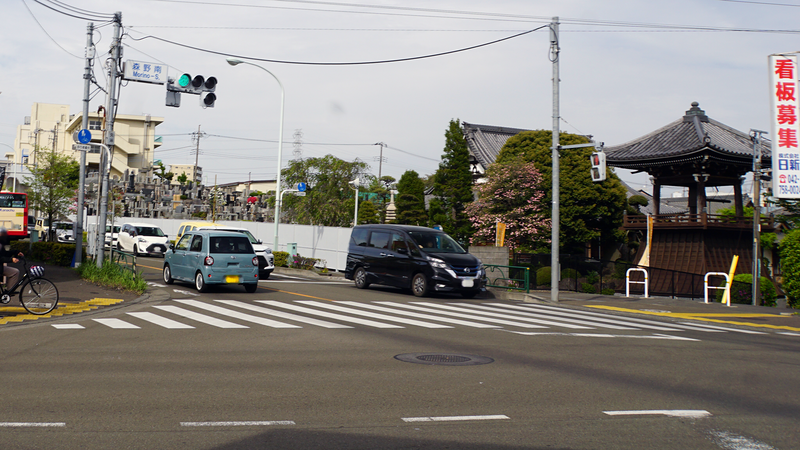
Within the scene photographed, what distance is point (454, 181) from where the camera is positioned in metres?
42.6

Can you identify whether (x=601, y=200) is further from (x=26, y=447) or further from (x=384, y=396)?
(x=26, y=447)

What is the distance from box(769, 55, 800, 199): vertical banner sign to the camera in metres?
17.8

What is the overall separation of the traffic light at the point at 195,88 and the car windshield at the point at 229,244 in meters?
3.65

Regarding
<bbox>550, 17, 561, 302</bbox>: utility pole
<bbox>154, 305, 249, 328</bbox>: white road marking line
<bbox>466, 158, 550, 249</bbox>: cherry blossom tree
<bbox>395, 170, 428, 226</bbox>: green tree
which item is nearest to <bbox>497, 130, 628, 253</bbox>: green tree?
<bbox>466, 158, 550, 249</bbox>: cherry blossom tree

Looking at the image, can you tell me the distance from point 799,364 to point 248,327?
876cm

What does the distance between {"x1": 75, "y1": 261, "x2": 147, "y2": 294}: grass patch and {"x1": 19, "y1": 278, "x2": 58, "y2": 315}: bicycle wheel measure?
4241 mm

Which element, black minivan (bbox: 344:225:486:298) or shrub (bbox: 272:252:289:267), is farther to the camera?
shrub (bbox: 272:252:289:267)

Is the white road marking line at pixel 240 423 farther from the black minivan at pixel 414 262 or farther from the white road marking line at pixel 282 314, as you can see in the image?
the black minivan at pixel 414 262

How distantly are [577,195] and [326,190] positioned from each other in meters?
16.9

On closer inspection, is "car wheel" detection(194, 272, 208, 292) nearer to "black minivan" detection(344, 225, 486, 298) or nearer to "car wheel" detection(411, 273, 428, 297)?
"black minivan" detection(344, 225, 486, 298)

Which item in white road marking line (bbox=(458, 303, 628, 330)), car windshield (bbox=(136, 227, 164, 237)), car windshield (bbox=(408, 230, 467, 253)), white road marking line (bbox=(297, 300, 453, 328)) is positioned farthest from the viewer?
car windshield (bbox=(136, 227, 164, 237))

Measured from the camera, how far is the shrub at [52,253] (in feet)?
75.3

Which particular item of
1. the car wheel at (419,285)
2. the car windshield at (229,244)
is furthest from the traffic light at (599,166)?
the car windshield at (229,244)

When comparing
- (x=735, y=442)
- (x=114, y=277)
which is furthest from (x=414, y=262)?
(x=735, y=442)
